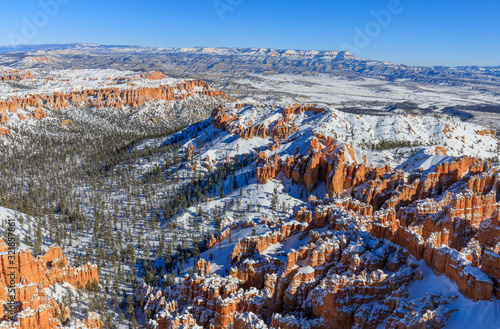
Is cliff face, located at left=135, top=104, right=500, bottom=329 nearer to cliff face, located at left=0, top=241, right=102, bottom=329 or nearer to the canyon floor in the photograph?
the canyon floor

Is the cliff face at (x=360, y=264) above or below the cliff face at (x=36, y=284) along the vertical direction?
above

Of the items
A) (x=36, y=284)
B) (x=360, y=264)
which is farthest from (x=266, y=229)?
(x=36, y=284)

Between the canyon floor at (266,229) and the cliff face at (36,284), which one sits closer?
the canyon floor at (266,229)

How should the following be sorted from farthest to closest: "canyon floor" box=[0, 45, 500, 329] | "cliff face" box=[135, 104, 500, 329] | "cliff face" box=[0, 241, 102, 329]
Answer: "cliff face" box=[0, 241, 102, 329], "canyon floor" box=[0, 45, 500, 329], "cliff face" box=[135, 104, 500, 329]

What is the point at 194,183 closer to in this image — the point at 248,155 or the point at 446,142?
the point at 248,155

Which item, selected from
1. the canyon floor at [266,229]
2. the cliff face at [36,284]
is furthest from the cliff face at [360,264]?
the cliff face at [36,284]

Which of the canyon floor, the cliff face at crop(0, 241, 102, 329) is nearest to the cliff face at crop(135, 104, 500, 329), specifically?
the canyon floor

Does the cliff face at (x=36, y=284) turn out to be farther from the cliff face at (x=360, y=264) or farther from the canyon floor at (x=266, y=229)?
the cliff face at (x=360, y=264)

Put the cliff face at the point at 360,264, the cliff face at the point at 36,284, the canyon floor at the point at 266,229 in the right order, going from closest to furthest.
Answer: the cliff face at the point at 360,264 < the canyon floor at the point at 266,229 < the cliff face at the point at 36,284

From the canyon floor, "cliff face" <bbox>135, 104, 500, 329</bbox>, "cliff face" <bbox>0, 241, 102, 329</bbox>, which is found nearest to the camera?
"cliff face" <bbox>135, 104, 500, 329</bbox>

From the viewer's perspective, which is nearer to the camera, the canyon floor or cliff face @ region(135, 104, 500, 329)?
cliff face @ region(135, 104, 500, 329)

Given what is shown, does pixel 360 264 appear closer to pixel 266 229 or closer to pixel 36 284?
pixel 266 229
